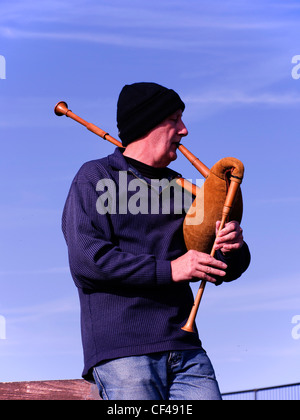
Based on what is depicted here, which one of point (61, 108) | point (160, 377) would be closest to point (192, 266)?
point (160, 377)

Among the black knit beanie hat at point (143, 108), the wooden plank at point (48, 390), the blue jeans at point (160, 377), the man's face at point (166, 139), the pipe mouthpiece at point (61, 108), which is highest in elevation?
the pipe mouthpiece at point (61, 108)

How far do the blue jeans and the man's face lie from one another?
3.42 ft

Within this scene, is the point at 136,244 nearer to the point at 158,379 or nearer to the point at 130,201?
the point at 130,201

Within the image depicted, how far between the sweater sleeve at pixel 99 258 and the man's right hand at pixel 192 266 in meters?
0.04

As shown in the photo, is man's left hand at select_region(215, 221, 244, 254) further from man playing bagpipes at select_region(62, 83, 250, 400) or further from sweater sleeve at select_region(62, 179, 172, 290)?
sweater sleeve at select_region(62, 179, 172, 290)

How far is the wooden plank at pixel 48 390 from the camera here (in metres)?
4.09

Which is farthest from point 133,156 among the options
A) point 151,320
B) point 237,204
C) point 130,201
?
point 151,320

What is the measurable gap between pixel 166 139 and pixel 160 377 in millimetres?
1262

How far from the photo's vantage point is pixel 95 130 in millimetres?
4547

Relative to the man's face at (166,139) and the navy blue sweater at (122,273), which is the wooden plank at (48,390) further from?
the man's face at (166,139)

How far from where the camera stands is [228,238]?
11.8ft

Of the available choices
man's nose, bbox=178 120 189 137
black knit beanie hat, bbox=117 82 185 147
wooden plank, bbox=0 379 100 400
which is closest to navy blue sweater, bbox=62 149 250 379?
black knit beanie hat, bbox=117 82 185 147

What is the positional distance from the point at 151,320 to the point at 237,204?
2.71ft

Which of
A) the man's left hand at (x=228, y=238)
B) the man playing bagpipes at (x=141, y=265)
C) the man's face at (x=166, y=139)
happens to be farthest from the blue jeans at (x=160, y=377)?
the man's face at (x=166, y=139)
